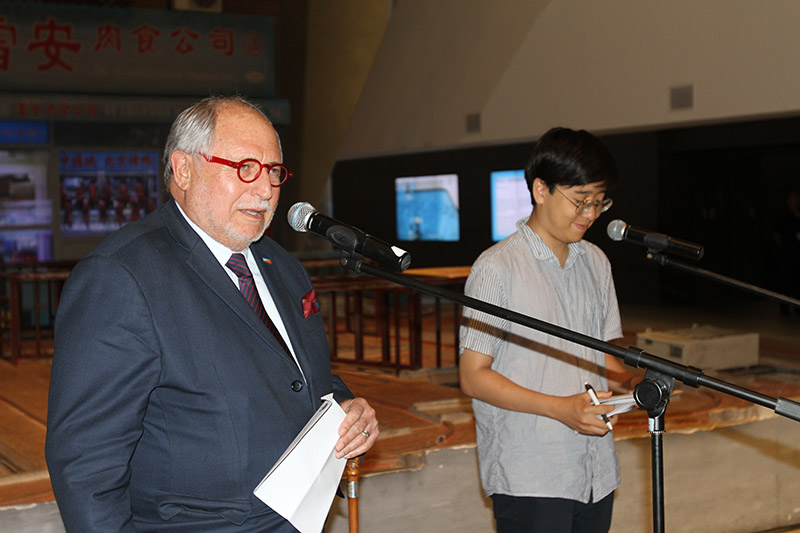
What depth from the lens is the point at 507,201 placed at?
11.8m

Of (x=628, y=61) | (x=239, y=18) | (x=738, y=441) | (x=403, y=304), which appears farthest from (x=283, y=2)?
(x=738, y=441)

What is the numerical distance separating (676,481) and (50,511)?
8.98 feet

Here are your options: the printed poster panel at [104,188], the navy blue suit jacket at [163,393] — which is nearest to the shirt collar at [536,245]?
the navy blue suit jacket at [163,393]

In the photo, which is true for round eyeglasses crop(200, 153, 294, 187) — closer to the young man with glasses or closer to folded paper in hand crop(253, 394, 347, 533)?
folded paper in hand crop(253, 394, 347, 533)

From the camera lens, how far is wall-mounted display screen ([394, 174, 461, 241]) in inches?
512

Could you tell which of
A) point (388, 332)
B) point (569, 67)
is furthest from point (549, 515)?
point (569, 67)

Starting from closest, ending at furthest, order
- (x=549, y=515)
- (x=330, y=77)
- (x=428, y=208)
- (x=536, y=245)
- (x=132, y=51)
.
→ (x=549, y=515), (x=536, y=245), (x=132, y=51), (x=330, y=77), (x=428, y=208)

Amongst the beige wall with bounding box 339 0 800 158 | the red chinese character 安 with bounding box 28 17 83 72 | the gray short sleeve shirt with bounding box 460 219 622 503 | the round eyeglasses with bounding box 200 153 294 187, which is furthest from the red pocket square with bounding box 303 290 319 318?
the red chinese character 安 with bounding box 28 17 83 72

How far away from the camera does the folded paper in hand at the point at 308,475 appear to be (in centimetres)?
145

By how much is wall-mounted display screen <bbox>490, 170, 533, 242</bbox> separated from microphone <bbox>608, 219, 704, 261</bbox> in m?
9.16

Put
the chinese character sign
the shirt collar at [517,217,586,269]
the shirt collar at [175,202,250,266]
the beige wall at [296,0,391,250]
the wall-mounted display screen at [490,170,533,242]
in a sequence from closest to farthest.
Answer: the shirt collar at [175,202,250,266]
the shirt collar at [517,217,586,269]
the chinese character sign
the beige wall at [296,0,391,250]
the wall-mounted display screen at [490,170,533,242]

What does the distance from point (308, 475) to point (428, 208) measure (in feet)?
39.6

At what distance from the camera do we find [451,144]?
9.22 m

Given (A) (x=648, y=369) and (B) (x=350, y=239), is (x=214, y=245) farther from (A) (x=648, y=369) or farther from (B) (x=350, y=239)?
(A) (x=648, y=369)
